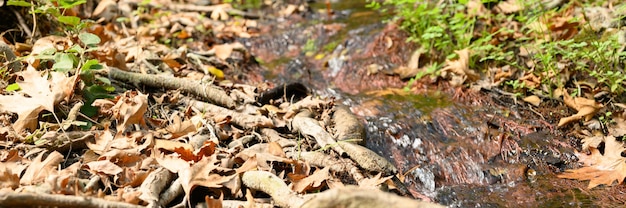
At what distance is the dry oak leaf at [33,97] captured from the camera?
2.58 metres

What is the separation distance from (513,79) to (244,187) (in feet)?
10.7

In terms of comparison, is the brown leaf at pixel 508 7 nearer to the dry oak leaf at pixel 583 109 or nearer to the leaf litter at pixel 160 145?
the dry oak leaf at pixel 583 109

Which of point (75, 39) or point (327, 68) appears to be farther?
point (327, 68)

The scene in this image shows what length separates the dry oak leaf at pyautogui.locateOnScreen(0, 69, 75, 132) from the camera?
258 centimetres

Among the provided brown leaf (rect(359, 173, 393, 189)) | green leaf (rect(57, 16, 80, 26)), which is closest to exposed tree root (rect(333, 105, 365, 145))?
brown leaf (rect(359, 173, 393, 189))

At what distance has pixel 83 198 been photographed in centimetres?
186

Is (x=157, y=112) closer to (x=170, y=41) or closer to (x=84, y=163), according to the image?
(x=84, y=163)

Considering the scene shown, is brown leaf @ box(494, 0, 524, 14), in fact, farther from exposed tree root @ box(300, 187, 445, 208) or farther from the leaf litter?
exposed tree root @ box(300, 187, 445, 208)

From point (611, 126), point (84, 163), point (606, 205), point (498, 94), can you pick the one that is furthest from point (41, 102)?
point (611, 126)

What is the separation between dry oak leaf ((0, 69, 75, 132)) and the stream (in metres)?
2.28

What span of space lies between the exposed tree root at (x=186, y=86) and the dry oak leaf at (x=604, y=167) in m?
2.62

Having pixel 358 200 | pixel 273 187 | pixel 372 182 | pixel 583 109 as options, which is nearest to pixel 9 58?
pixel 273 187

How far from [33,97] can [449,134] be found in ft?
10.2

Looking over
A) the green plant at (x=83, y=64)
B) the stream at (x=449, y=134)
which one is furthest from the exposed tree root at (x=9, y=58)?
the stream at (x=449, y=134)
